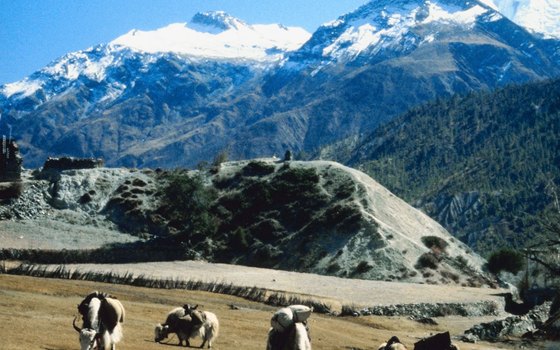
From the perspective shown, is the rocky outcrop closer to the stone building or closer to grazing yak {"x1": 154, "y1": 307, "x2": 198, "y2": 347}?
grazing yak {"x1": 154, "y1": 307, "x2": 198, "y2": 347}

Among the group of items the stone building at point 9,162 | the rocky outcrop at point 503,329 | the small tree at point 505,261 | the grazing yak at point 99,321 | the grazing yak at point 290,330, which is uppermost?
the grazing yak at point 290,330

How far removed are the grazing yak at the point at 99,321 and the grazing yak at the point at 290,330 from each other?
22.5ft

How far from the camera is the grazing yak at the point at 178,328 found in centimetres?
3400

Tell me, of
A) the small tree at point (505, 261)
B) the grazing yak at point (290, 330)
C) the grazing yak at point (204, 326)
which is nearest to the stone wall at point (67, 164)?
the small tree at point (505, 261)

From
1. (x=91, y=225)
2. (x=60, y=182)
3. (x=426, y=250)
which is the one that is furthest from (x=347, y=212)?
(x=60, y=182)

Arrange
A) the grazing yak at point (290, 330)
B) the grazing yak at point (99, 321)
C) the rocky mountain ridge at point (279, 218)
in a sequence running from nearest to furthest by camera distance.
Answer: the grazing yak at point (290, 330) < the grazing yak at point (99, 321) < the rocky mountain ridge at point (279, 218)

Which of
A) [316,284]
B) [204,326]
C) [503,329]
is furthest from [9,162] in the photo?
[204,326]

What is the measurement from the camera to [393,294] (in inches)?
2825

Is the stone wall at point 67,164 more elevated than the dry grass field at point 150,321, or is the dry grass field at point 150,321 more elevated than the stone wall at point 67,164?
the dry grass field at point 150,321

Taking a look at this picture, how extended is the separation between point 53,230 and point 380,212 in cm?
4427

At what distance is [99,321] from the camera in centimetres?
2672

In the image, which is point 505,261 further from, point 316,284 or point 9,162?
point 9,162

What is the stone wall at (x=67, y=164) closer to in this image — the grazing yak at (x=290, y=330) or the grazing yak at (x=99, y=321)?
the grazing yak at (x=99, y=321)

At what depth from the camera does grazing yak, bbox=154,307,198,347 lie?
34000mm
